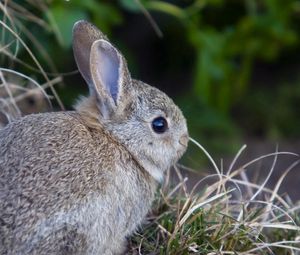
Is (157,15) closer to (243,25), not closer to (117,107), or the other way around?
(243,25)

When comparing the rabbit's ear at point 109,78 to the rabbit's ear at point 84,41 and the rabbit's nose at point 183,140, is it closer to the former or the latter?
the rabbit's ear at point 84,41

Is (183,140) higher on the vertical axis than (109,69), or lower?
lower

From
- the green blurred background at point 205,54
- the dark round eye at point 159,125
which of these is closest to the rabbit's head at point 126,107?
the dark round eye at point 159,125

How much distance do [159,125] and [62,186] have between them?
0.85 m

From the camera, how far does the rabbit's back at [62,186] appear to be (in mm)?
4324

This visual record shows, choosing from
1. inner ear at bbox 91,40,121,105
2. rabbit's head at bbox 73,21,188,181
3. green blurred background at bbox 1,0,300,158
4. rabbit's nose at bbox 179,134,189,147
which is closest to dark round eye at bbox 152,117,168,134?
rabbit's head at bbox 73,21,188,181

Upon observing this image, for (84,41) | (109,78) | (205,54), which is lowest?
(205,54)

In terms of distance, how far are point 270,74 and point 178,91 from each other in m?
1.04

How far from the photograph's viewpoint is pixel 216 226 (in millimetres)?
4848

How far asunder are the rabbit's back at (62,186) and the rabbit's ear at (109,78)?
0.58 ft

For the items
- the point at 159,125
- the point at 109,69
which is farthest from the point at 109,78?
the point at 159,125

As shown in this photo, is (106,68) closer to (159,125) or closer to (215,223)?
(159,125)

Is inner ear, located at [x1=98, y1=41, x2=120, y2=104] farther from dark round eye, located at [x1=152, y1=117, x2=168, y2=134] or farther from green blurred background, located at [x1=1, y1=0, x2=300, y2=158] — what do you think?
green blurred background, located at [x1=1, y1=0, x2=300, y2=158]

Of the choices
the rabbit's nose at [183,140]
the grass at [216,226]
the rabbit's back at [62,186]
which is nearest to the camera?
the rabbit's back at [62,186]
